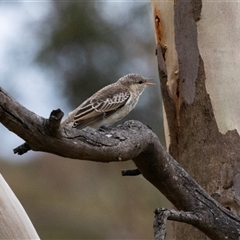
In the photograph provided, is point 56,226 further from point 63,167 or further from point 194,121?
point 194,121

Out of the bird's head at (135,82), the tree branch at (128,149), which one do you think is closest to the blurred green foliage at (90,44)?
the bird's head at (135,82)

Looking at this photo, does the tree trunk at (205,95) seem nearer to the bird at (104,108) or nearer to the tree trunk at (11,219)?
the bird at (104,108)

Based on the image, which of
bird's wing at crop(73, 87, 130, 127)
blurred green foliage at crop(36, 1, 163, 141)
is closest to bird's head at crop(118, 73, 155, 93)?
bird's wing at crop(73, 87, 130, 127)

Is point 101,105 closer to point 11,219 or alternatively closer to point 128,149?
point 128,149

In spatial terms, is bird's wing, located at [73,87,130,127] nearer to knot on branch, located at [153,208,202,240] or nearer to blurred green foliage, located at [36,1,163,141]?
knot on branch, located at [153,208,202,240]

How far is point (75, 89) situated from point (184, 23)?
9.84 m

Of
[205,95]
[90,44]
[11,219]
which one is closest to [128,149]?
[11,219]

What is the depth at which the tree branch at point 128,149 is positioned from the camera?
7.84ft

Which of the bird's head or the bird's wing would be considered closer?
the bird's wing

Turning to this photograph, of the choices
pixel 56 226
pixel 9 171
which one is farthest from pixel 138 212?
pixel 9 171

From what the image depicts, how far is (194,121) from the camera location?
3938 mm

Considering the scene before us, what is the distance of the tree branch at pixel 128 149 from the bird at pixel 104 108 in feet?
3.17

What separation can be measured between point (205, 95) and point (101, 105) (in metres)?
0.76

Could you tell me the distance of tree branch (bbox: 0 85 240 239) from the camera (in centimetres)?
239
